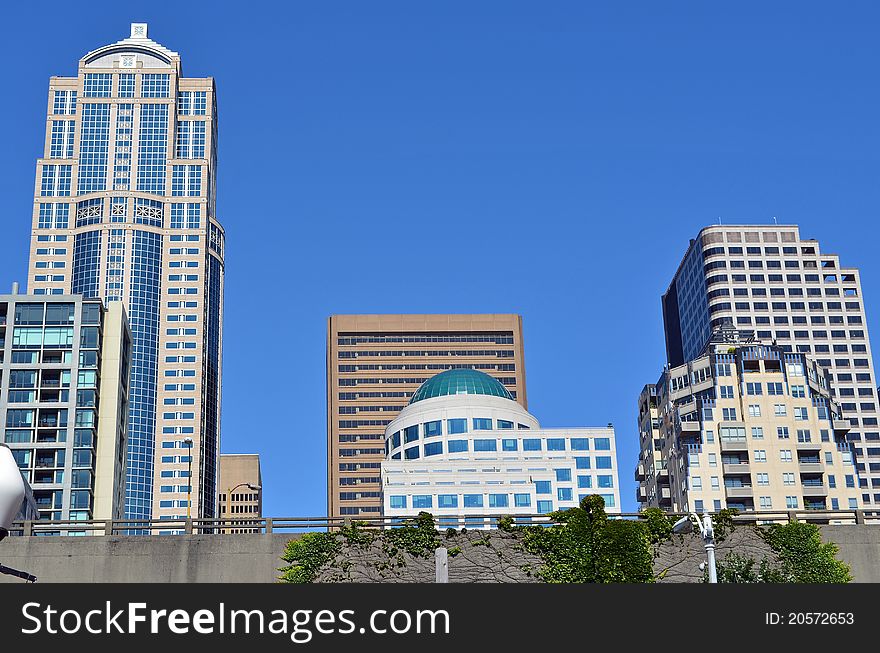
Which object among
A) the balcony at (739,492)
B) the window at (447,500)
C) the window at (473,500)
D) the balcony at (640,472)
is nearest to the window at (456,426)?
the window at (473,500)

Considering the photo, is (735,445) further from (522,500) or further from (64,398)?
(64,398)

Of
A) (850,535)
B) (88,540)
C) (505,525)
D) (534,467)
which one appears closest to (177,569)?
(88,540)

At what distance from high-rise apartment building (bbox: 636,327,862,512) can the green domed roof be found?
25.2 metres

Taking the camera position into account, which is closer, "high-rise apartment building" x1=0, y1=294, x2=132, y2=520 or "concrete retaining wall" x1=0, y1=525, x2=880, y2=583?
"concrete retaining wall" x1=0, y1=525, x2=880, y2=583

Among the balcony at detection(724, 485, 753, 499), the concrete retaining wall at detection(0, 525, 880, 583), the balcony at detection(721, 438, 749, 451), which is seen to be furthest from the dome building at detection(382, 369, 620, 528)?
the concrete retaining wall at detection(0, 525, 880, 583)

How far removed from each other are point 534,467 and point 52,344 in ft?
188

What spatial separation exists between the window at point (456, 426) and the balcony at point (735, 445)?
31.2 meters

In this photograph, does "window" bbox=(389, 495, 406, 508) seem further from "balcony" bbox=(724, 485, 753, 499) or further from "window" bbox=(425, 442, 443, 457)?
"balcony" bbox=(724, 485, 753, 499)

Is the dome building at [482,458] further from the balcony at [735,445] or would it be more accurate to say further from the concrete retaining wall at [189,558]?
the concrete retaining wall at [189,558]

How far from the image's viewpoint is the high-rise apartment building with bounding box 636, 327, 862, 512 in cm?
12131
